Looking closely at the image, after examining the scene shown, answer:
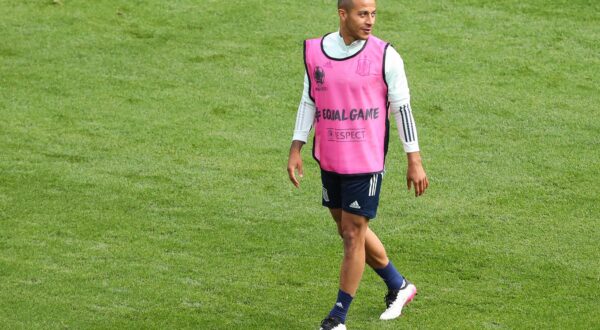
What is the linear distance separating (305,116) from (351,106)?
39 centimetres

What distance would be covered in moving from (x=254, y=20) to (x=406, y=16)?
5.45 ft

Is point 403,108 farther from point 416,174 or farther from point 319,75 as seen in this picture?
point 319,75

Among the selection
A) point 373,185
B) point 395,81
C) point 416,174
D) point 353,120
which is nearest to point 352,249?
point 373,185

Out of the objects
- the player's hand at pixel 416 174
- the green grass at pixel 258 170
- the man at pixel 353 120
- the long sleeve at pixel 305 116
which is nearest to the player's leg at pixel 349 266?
the man at pixel 353 120

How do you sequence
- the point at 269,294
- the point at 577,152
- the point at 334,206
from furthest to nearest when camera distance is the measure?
1. the point at 577,152
2. the point at 269,294
3. the point at 334,206

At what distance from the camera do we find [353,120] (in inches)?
291

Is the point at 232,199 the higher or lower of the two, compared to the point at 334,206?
lower

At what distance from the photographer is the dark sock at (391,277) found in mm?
7887

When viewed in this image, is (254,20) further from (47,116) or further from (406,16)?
(47,116)

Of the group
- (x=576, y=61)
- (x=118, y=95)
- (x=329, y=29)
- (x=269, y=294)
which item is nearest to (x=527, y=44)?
(x=576, y=61)

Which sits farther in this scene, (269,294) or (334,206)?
(269,294)

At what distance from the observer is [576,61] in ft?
42.1

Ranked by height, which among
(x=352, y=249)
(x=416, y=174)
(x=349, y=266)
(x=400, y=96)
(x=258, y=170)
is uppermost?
(x=400, y=96)

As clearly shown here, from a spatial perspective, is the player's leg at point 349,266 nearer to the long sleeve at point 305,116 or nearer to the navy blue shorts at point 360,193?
the navy blue shorts at point 360,193
